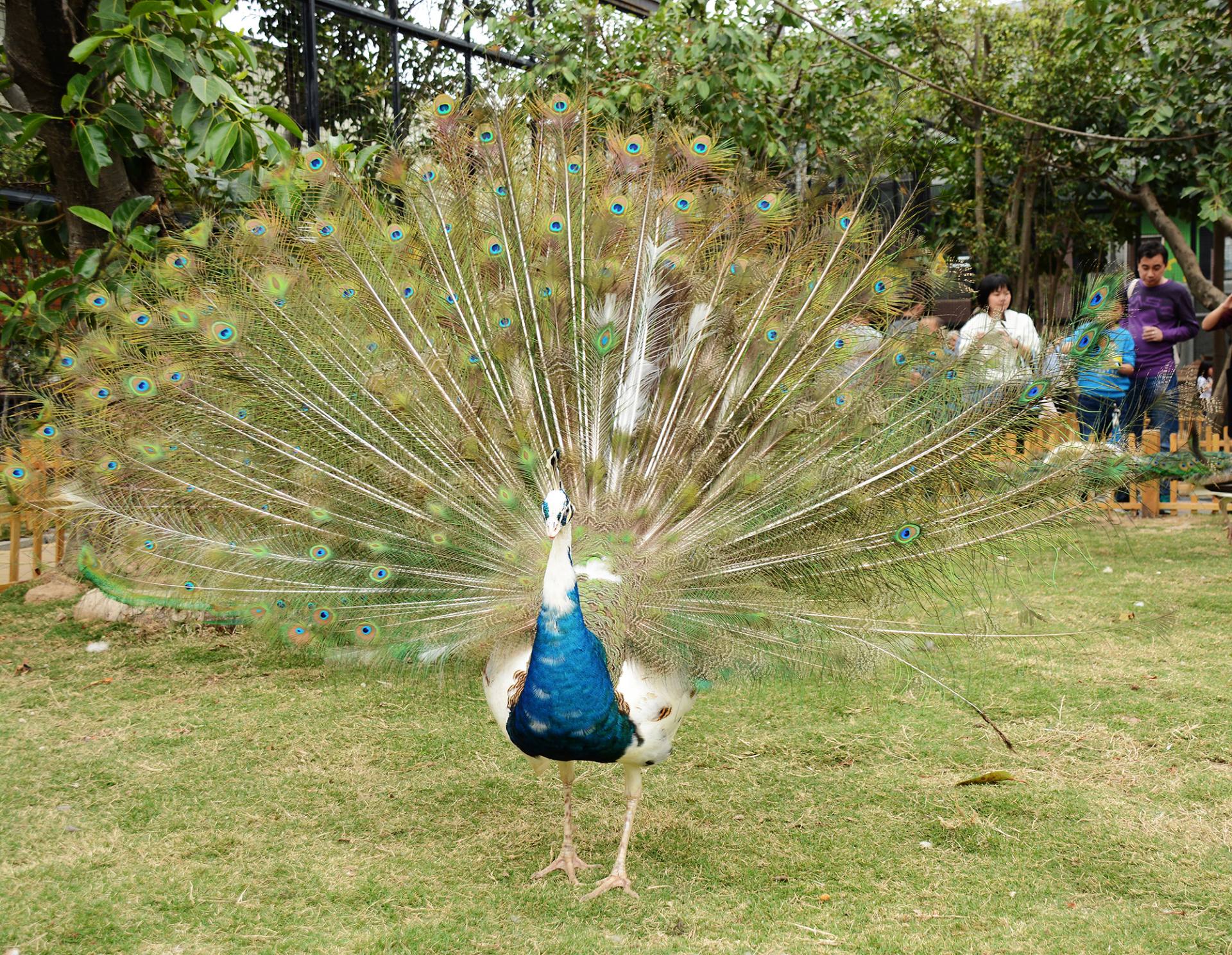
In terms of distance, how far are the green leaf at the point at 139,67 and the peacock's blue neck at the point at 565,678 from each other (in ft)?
9.61

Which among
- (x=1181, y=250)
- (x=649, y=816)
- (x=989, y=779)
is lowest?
(x=649, y=816)

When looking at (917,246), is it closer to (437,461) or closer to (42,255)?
(437,461)

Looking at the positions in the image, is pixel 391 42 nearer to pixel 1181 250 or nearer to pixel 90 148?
pixel 90 148

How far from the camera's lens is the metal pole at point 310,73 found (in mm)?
8336

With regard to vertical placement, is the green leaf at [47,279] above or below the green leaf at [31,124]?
below

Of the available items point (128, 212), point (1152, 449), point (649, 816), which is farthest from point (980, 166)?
point (649, 816)

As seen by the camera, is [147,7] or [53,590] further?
[53,590]

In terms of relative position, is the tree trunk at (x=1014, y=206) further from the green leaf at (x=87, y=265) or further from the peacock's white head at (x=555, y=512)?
the peacock's white head at (x=555, y=512)

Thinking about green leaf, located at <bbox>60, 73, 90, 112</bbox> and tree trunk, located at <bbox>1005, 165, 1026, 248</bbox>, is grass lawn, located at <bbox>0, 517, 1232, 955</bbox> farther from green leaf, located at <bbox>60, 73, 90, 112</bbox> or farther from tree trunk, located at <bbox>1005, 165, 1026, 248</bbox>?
tree trunk, located at <bbox>1005, 165, 1026, 248</bbox>

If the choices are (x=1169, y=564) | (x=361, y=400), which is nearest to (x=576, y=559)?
(x=361, y=400)

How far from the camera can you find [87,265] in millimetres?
5141

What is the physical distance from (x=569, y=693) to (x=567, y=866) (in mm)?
809

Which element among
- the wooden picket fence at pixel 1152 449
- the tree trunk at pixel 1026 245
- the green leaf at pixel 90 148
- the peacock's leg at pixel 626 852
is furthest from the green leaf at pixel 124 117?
the tree trunk at pixel 1026 245

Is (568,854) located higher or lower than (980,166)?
lower
